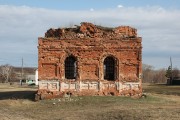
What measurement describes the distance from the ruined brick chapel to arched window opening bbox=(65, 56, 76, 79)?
0.45 m

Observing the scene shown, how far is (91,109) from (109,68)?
743cm

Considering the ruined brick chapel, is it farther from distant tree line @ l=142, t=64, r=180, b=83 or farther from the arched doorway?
distant tree line @ l=142, t=64, r=180, b=83

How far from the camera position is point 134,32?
29.5 metres

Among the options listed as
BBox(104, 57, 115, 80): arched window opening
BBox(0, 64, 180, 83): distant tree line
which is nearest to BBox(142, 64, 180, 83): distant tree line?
BBox(0, 64, 180, 83): distant tree line

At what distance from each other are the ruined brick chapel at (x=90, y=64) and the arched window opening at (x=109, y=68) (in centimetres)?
34

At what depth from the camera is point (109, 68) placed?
1150 inches

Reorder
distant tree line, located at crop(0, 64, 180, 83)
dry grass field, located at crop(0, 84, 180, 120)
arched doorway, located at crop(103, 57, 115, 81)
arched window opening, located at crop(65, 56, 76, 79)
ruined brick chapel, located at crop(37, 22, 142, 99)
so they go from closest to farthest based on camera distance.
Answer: dry grass field, located at crop(0, 84, 180, 120), ruined brick chapel, located at crop(37, 22, 142, 99), arched doorway, located at crop(103, 57, 115, 81), arched window opening, located at crop(65, 56, 76, 79), distant tree line, located at crop(0, 64, 180, 83)

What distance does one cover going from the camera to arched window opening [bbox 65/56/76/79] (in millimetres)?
29083

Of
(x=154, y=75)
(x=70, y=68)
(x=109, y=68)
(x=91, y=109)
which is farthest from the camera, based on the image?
(x=154, y=75)

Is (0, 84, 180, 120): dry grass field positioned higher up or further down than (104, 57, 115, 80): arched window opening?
further down

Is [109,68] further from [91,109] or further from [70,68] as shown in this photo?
[91,109]

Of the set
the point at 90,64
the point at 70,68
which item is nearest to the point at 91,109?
the point at 90,64

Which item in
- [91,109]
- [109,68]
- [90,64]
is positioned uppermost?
[90,64]

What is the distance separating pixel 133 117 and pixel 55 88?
11.6 m
